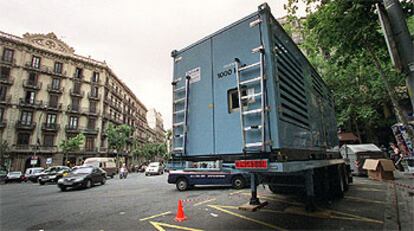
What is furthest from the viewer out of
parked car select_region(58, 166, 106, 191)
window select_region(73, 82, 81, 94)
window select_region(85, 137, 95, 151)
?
window select_region(85, 137, 95, 151)

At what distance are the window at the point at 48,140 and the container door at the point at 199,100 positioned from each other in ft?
131

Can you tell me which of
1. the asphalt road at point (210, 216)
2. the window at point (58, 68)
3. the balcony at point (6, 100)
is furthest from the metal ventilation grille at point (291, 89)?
the window at point (58, 68)

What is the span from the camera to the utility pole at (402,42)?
9.69 ft

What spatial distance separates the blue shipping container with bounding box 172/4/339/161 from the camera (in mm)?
3748

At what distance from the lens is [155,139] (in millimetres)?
89750

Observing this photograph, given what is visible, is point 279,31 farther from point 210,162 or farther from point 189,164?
point 189,164

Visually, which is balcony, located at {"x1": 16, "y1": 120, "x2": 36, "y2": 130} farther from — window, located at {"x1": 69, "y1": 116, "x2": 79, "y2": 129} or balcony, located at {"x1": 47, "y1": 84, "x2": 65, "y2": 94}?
balcony, located at {"x1": 47, "y1": 84, "x2": 65, "y2": 94}

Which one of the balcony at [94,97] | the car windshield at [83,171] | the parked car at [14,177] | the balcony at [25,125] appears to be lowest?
the parked car at [14,177]

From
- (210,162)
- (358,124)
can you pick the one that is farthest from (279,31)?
(358,124)

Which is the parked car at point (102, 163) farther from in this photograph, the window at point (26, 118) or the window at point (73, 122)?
the window at point (26, 118)

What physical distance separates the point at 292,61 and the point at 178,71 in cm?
279

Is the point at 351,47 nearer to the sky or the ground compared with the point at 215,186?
nearer to the sky

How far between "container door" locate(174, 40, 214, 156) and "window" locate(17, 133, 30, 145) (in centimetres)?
3991

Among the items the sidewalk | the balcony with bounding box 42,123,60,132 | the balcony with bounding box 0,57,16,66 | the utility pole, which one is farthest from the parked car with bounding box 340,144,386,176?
the balcony with bounding box 0,57,16,66
